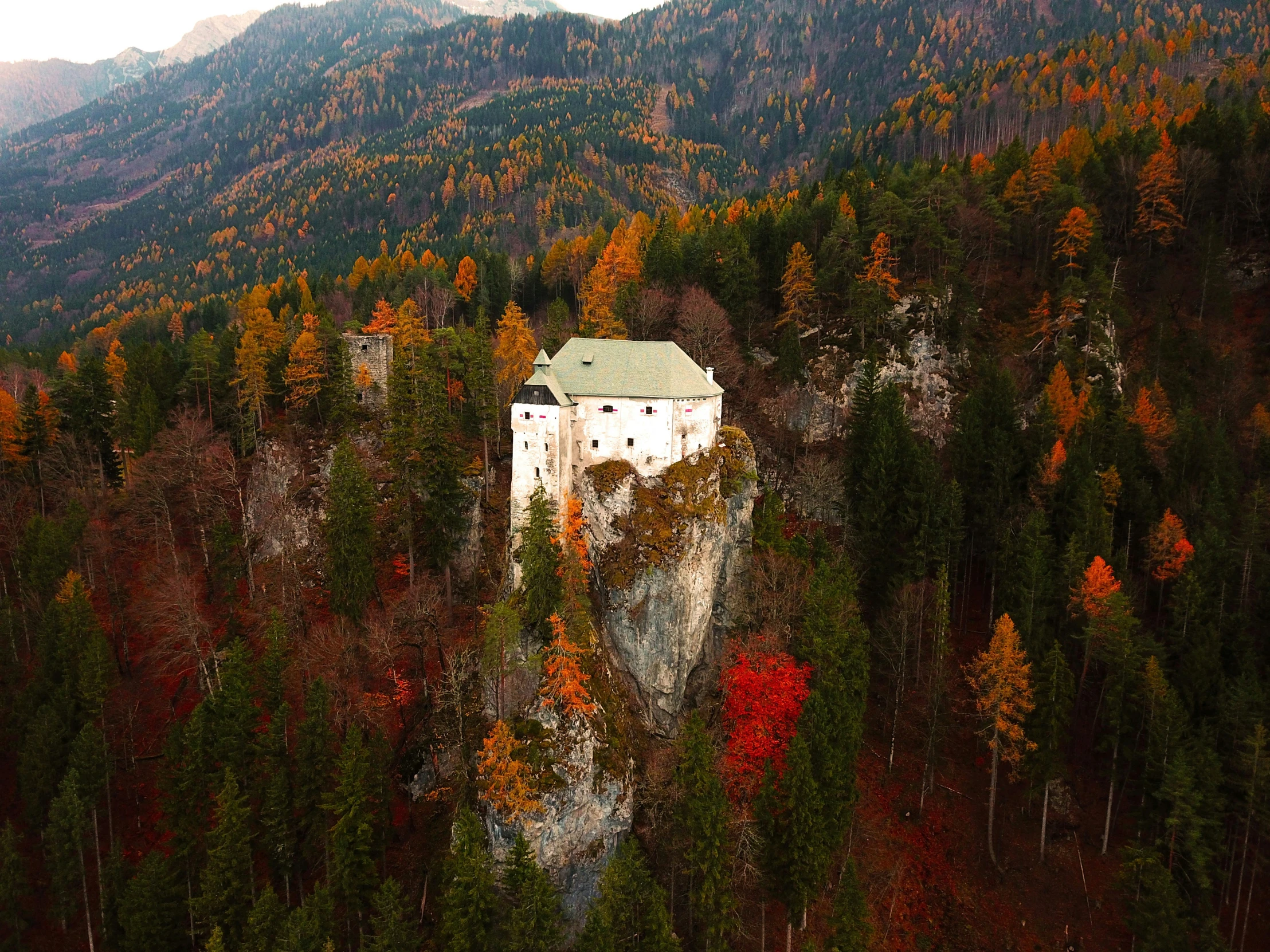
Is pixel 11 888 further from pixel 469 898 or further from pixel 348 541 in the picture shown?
pixel 469 898

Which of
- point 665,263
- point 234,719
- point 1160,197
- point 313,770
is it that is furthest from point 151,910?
point 1160,197

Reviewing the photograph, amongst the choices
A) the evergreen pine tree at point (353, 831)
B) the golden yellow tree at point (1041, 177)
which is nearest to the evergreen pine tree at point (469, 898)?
the evergreen pine tree at point (353, 831)

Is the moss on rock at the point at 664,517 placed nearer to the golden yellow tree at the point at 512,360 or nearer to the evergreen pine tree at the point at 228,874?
the golden yellow tree at the point at 512,360

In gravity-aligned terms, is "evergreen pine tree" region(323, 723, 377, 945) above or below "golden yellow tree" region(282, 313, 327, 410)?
below

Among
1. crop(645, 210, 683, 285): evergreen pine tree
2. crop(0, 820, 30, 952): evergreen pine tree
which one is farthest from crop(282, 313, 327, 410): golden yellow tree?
crop(0, 820, 30, 952): evergreen pine tree

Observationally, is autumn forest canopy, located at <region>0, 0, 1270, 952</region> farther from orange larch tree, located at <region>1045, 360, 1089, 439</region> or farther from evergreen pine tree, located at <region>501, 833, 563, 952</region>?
orange larch tree, located at <region>1045, 360, 1089, 439</region>

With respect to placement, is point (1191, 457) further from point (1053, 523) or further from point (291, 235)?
point (291, 235)
